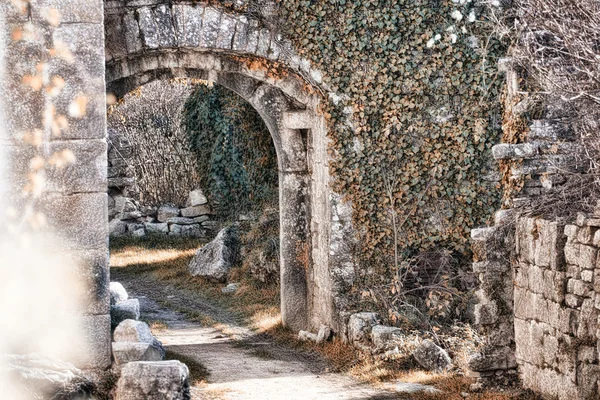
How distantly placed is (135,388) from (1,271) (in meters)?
1.27

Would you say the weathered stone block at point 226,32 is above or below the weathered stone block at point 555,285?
above

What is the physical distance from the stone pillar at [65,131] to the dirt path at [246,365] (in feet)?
6.51

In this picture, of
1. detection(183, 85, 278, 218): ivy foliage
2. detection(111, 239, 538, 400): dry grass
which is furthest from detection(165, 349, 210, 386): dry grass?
detection(183, 85, 278, 218): ivy foliage

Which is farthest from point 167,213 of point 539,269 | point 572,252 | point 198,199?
point 572,252

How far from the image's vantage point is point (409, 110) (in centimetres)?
1047

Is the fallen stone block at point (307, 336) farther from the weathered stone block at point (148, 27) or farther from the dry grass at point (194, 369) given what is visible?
the weathered stone block at point (148, 27)

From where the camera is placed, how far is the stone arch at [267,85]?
9.90m

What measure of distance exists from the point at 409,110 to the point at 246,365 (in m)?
3.31

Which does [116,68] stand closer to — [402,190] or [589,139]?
[402,190]

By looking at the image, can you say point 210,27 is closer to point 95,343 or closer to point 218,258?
point 95,343

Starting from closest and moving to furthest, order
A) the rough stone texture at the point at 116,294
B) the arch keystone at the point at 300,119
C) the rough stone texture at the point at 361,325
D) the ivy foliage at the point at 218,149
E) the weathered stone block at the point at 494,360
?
the weathered stone block at the point at 494,360, the rough stone texture at the point at 116,294, the rough stone texture at the point at 361,325, the arch keystone at the point at 300,119, the ivy foliage at the point at 218,149

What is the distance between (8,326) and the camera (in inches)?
265

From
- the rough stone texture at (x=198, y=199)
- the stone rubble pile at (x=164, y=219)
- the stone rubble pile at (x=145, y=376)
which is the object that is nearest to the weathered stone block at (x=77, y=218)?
the stone rubble pile at (x=145, y=376)

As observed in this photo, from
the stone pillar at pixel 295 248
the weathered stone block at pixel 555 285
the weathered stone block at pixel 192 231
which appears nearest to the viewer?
the weathered stone block at pixel 555 285
